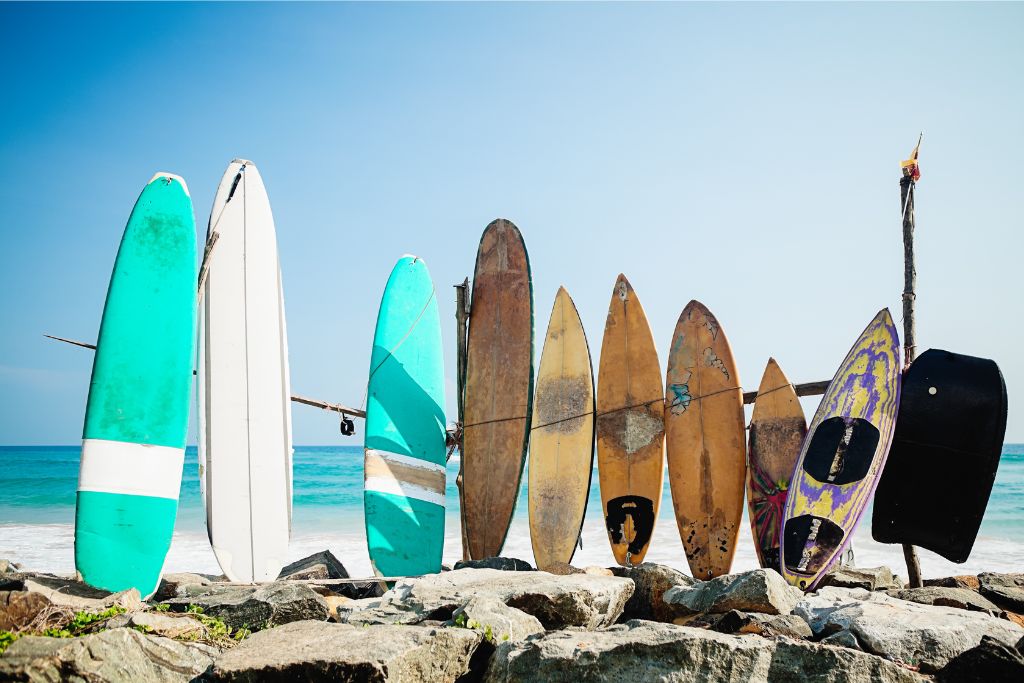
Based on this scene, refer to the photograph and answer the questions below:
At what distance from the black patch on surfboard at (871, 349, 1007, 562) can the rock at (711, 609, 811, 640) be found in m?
1.93

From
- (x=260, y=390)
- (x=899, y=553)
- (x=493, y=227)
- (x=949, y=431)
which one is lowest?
(x=899, y=553)

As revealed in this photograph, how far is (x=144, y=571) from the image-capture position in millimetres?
4332

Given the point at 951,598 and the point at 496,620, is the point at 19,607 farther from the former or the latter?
the point at 951,598

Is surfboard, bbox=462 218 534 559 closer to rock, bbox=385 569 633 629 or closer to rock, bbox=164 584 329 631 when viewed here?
rock, bbox=385 569 633 629

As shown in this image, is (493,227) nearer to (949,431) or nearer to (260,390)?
(260,390)

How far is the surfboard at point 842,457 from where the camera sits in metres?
4.52

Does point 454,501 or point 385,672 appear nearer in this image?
point 385,672

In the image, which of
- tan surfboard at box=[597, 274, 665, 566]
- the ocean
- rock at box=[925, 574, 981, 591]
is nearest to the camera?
rock at box=[925, 574, 981, 591]

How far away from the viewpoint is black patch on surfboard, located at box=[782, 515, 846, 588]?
449 centimetres

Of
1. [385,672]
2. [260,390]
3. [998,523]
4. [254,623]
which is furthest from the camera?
[998,523]

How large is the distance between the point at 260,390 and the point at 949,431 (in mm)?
→ 4469

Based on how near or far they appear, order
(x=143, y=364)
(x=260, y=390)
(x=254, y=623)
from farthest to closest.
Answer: (x=260, y=390)
(x=143, y=364)
(x=254, y=623)

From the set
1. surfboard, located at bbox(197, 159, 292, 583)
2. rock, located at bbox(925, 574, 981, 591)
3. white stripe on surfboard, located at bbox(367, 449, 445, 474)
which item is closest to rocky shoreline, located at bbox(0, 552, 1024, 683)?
rock, located at bbox(925, 574, 981, 591)

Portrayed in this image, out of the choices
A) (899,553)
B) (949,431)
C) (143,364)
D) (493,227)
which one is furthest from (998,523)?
(143,364)
